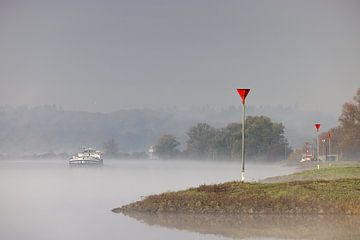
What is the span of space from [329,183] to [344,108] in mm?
94799

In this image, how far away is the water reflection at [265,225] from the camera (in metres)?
29.0

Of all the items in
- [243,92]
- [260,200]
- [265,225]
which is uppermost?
[243,92]

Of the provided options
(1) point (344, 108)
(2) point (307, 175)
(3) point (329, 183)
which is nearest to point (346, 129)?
(1) point (344, 108)

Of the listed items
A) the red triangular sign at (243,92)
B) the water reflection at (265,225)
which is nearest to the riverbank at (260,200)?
the water reflection at (265,225)

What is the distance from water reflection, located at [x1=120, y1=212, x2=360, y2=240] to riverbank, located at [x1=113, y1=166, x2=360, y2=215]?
4.60 feet

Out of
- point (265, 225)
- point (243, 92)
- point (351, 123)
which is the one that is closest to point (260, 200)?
point (265, 225)

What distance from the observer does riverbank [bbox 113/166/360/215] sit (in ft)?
122

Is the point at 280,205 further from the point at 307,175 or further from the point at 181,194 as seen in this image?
the point at 307,175

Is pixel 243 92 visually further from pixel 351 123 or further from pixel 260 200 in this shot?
pixel 351 123

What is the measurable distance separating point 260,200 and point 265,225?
6285 mm

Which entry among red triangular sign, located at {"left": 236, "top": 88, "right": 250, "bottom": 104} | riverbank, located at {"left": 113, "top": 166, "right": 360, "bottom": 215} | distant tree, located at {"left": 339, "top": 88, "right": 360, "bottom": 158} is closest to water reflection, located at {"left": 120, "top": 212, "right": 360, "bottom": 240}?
riverbank, located at {"left": 113, "top": 166, "right": 360, "bottom": 215}

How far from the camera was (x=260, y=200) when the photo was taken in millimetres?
38531

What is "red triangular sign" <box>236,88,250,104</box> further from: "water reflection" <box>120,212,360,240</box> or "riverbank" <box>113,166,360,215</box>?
"water reflection" <box>120,212,360,240</box>

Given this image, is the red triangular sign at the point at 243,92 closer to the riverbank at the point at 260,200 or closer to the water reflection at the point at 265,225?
the riverbank at the point at 260,200
